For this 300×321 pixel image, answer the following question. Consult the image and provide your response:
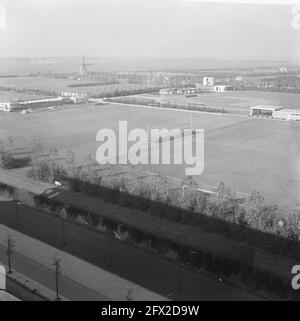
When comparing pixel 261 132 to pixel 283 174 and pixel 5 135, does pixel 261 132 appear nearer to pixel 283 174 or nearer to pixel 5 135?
pixel 283 174

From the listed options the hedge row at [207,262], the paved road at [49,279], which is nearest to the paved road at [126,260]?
the hedge row at [207,262]

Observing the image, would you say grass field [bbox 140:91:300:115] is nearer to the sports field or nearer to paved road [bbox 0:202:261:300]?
the sports field

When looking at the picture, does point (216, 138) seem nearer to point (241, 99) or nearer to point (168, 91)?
point (241, 99)

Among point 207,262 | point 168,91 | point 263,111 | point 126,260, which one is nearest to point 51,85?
point 168,91

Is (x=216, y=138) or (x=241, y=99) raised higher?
(x=241, y=99)

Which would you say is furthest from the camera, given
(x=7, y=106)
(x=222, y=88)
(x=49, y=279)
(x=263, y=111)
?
(x=222, y=88)
